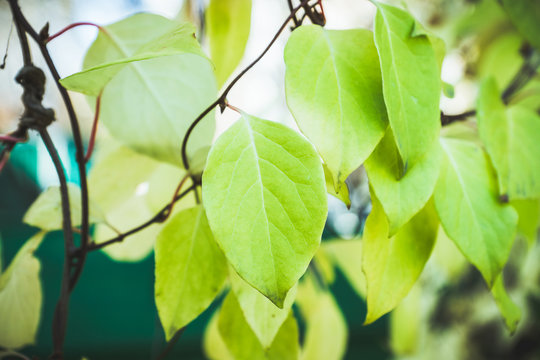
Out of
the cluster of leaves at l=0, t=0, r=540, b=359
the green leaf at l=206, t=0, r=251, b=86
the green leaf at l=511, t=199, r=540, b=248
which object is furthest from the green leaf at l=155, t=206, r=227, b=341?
the green leaf at l=511, t=199, r=540, b=248

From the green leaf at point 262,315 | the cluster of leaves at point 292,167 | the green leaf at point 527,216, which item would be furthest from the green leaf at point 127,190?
the green leaf at point 527,216

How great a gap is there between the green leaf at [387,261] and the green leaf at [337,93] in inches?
1.5

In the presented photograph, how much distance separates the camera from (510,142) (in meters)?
0.23

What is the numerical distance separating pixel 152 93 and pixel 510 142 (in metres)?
0.22

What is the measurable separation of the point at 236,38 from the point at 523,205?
0.23 meters

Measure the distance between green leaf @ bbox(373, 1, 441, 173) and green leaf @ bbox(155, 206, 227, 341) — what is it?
0.34 feet

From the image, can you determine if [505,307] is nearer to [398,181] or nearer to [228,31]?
[398,181]

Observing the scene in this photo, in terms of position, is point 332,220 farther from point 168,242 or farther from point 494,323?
point 494,323

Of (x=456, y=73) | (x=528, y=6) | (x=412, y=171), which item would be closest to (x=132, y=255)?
(x=412, y=171)

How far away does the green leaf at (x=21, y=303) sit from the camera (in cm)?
21

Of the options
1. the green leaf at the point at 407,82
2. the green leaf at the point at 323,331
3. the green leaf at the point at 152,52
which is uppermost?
the green leaf at the point at 152,52

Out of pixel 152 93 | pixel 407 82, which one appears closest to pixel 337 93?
pixel 407 82

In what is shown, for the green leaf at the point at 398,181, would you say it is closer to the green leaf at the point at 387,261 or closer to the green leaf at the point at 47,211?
the green leaf at the point at 387,261

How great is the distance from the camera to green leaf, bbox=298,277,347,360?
0.35m
